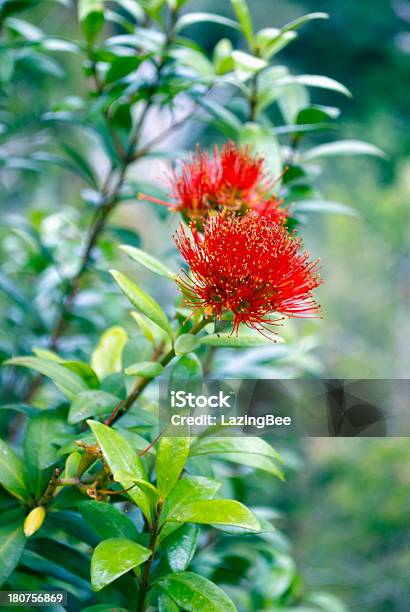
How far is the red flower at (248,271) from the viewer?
1.52ft

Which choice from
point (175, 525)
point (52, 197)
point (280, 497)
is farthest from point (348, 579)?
point (52, 197)

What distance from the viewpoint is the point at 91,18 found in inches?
31.1

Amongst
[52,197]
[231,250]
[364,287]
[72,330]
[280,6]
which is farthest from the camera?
[364,287]

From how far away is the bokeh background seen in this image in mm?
1444

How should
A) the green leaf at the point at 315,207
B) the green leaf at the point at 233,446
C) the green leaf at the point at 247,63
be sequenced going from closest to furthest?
the green leaf at the point at 233,446, the green leaf at the point at 247,63, the green leaf at the point at 315,207

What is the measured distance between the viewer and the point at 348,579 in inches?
60.6

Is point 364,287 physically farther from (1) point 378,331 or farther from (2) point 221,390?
(2) point 221,390

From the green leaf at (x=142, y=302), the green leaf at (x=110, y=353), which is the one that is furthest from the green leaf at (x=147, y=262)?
the green leaf at (x=110, y=353)

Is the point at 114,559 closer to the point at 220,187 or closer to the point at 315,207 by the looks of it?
the point at 220,187

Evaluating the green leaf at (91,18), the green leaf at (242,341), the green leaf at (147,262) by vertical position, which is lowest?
the green leaf at (242,341)

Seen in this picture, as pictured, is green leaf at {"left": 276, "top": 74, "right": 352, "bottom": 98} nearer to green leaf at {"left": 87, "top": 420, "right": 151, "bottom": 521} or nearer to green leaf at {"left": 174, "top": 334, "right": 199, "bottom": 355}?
green leaf at {"left": 174, "top": 334, "right": 199, "bottom": 355}

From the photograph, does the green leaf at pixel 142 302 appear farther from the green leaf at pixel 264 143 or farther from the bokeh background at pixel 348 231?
the bokeh background at pixel 348 231

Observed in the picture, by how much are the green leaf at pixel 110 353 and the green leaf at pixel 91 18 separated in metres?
0.40

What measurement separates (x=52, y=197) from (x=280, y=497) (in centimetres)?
133
